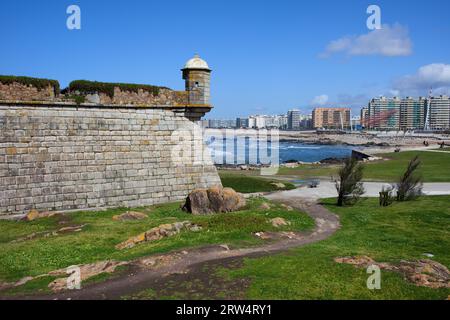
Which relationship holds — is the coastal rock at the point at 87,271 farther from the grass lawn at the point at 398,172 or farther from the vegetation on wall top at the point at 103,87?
the grass lawn at the point at 398,172

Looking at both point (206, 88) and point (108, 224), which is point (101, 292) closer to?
point (108, 224)

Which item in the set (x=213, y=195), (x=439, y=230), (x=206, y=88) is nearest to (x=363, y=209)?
(x=439, y=230)

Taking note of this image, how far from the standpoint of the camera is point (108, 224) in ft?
52.0

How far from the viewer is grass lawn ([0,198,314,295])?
11242mm

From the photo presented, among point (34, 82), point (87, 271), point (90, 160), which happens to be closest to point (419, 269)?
point (87, 271)

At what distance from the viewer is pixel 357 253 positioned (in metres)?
11.6

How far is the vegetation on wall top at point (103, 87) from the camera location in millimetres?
19672

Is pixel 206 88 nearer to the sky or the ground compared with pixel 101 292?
nearer to the sky

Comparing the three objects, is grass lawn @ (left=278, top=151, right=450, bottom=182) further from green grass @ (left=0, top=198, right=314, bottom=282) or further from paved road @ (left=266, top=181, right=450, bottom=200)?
green grass @ (left=0, top=198, right=314, bottom=282)

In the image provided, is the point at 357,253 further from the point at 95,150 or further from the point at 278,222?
the point at 95,150

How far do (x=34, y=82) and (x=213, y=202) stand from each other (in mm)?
10318

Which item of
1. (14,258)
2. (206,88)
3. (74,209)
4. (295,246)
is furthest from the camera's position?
(206,88)

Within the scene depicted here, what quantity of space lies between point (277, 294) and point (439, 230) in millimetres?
10388

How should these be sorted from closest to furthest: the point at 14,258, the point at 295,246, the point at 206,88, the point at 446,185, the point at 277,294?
the point at 277,294
the point at 14,258
the point at 295,246
the point at 206,88
the point at 446,185
